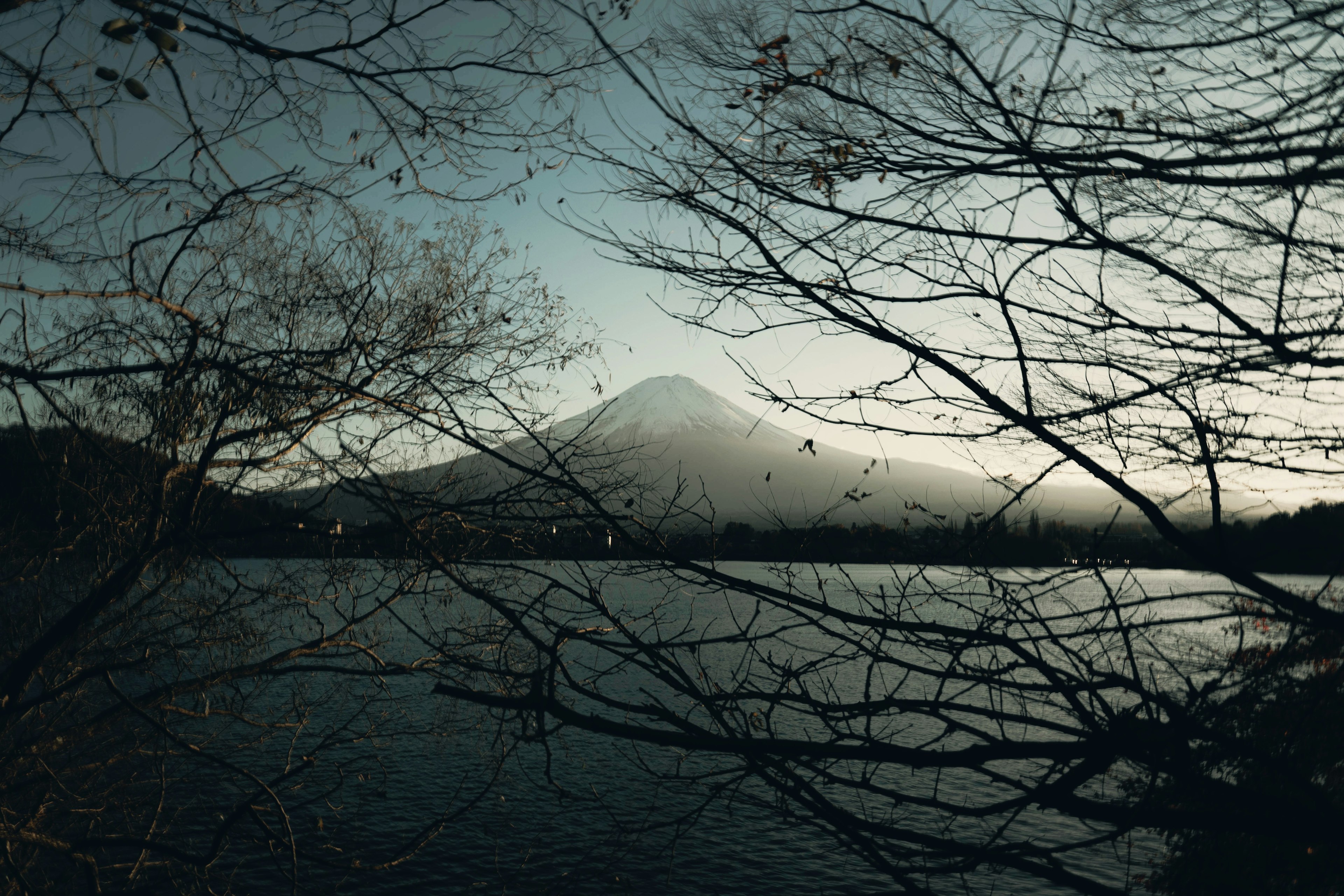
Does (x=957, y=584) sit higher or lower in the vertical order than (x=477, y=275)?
lower

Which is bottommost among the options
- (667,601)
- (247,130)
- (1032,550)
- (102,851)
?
(102,851)

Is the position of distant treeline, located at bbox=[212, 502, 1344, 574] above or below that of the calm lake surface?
above

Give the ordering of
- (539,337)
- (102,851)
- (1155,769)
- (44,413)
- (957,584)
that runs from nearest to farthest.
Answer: (1155,769) → (957,584) → (44,413) → (539,337) → (102,851)

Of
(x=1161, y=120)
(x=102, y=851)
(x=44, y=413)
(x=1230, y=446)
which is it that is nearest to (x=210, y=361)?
(x=1161, y=120)

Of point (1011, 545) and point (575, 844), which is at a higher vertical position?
point (1011, 545)

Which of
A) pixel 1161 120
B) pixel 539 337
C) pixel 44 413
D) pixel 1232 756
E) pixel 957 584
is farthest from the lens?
pixel 539 337

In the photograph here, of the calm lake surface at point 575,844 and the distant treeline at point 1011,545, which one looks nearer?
the distant treeline at point 1011,545

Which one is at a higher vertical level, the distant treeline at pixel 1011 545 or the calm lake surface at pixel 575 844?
the distant treeline at pixel 1011 545

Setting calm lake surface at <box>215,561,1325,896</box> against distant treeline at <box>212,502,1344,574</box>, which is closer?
distant treeline at <box>212,502,1344,574</box>

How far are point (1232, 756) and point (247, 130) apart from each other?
3.88 metres

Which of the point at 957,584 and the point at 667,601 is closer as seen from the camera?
the point at 957,584

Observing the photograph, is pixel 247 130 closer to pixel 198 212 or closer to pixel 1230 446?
pixel 198 212

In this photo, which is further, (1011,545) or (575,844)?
(575,844)

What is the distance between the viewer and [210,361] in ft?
6.98
